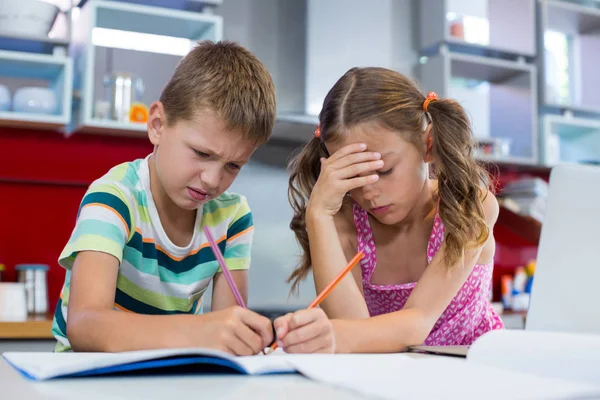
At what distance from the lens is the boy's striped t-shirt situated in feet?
3.15

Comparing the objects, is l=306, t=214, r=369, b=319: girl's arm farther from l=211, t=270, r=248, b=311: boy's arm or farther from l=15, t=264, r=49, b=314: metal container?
l=15, t=264, r=49, b=314: metal container

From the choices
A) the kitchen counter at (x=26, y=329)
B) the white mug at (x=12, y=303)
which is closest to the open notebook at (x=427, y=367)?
the kitchen counter at (x=26, y=329)

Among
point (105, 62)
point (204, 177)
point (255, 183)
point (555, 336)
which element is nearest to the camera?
point (555, 336)

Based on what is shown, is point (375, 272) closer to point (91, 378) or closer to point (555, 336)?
point (555, 336)

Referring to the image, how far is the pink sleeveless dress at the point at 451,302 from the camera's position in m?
1.22

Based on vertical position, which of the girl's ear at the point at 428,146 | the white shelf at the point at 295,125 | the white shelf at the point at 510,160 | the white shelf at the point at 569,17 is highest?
the white shelf at the point at 569,17

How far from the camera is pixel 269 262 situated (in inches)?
102

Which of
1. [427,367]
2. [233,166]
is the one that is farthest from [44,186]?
[427,367]

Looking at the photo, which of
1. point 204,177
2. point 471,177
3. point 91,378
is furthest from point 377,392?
point 471,177

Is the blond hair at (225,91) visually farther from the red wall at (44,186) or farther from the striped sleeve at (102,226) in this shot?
the red wall at (44,186)

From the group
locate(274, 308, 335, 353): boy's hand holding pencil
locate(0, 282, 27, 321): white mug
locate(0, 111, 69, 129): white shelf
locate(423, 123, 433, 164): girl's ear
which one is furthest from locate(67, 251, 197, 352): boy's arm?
locate(0, 111, 69, 129): white shelf

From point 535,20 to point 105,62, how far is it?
195 centimetres

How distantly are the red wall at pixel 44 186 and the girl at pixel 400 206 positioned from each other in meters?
1.30

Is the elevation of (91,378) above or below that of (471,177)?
below
